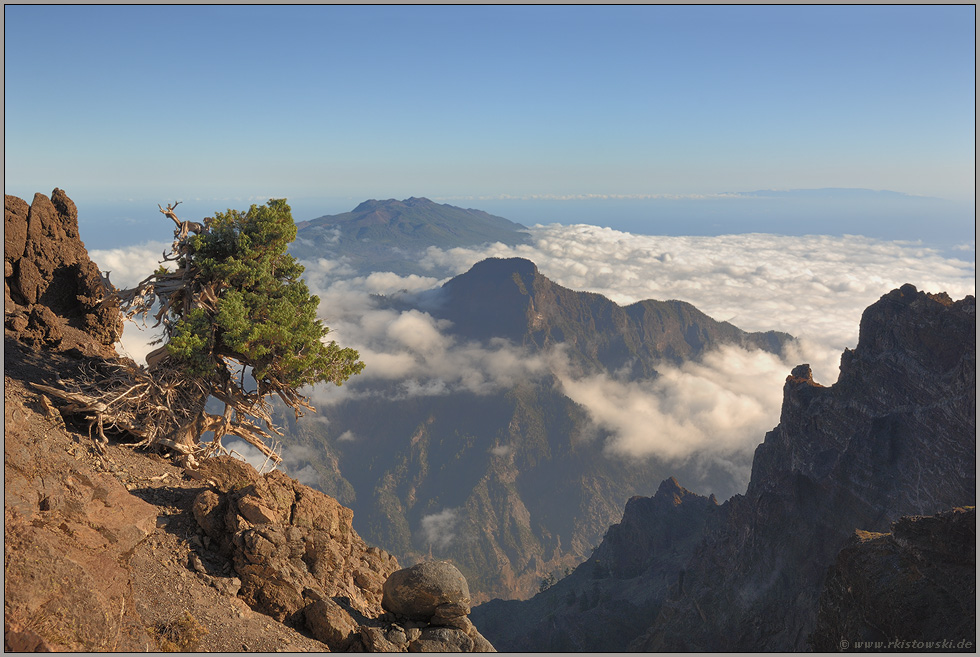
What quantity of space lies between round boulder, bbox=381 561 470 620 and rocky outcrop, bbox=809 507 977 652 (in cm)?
2996

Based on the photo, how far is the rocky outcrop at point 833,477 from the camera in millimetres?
62156

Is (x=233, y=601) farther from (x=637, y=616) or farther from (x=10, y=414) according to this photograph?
(x=637, y=616)

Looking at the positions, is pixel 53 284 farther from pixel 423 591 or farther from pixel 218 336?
pixel 423 591

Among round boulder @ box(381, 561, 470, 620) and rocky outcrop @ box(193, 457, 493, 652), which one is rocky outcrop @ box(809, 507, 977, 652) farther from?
rocky outcrop @ box(193, 457, 493, 652)

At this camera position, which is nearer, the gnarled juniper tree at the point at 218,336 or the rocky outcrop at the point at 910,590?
the gnarled juniper tree at the point at 218,336

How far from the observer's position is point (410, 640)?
2008 cm

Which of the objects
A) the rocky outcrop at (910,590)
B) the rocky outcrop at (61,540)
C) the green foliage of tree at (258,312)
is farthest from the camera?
the rocky outcrop at (910,590)

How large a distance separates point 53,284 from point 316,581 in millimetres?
19927

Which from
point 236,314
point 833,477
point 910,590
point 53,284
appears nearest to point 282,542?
point 236,314

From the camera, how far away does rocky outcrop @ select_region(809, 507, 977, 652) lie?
109 ft

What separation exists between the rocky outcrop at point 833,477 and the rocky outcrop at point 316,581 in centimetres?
5335

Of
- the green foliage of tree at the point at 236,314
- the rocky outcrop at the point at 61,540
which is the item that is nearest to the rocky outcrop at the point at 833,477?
the green foliage of tree at the point at 236,314

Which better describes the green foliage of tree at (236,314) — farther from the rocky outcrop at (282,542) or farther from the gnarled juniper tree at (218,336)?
the rocky outcrop at (282,542)

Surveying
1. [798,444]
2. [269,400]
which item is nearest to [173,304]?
[269,400]
